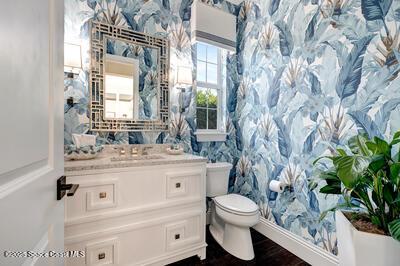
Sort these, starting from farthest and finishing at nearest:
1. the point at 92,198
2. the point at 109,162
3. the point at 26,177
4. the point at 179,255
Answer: the point at 179,255 < the point at 109,162 < the point at 92,198 < the point at 26,177

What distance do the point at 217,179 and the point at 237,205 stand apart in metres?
0.41

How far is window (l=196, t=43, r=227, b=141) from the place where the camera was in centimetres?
253

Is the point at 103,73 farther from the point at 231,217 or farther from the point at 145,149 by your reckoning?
the point at 231,217

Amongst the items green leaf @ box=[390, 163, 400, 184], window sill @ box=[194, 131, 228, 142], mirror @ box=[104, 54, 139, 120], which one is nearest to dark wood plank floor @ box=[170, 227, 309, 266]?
window sill @ box=[194, 131, 228, 142]

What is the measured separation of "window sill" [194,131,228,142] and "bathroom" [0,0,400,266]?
0.02 meters

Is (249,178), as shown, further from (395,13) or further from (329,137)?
(395,13)

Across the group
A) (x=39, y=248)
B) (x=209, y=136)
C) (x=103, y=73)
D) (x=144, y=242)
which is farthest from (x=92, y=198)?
(x=209, y=136)

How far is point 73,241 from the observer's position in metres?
1.34

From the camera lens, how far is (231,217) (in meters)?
1.88

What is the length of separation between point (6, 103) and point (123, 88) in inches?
65.3

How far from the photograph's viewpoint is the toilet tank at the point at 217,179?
2.24m

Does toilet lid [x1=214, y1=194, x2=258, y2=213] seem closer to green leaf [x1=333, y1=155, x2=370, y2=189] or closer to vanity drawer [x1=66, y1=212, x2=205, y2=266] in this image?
vanity drawer [x1=66, y1=212, x2=205, y2=266]

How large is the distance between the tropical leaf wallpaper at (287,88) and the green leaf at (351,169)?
38 cm

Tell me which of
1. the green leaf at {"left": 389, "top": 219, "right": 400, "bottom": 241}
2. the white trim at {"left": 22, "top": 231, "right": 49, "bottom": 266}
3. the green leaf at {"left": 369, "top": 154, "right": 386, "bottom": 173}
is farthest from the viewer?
the green leaf at {"left": 369, "top": 154, "right": 386, "bottom": 173}
